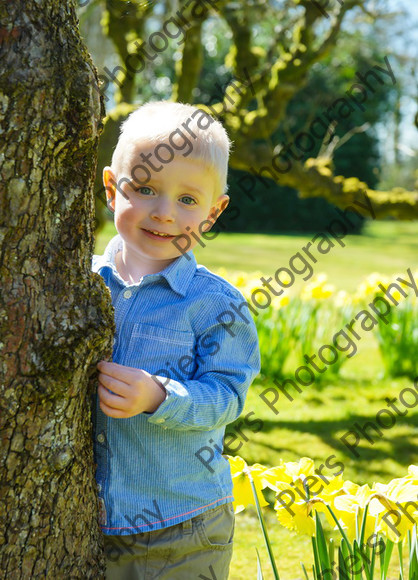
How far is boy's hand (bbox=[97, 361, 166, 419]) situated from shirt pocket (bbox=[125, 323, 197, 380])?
4.0 inches

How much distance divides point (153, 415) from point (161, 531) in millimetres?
284

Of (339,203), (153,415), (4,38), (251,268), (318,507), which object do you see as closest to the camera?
(4,38)

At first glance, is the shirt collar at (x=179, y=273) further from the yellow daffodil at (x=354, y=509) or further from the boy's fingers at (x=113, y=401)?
the yellow daffodil at (x=354, y=509)

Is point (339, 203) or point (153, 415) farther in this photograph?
point (339, 203)

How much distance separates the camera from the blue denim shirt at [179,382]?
1349 millimetres

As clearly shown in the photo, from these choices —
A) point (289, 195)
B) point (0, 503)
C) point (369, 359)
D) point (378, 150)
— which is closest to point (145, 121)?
point (0, 503)

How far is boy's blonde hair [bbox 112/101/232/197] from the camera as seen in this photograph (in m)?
1.36

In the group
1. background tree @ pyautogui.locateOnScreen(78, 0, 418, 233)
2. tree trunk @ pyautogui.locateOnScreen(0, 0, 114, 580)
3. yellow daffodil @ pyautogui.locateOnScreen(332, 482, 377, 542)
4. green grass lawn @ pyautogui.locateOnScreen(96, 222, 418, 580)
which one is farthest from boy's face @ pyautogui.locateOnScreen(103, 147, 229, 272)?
background tree @ pyautogui.locateOnScreen(78, 0, 418, 233)

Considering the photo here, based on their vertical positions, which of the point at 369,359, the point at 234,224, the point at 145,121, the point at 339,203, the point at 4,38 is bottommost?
the point at 234,224

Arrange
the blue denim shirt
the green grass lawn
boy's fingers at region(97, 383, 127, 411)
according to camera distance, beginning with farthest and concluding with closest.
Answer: the green grass lawn → the blue denim shirt → boy's fingers at region(97, 383, 127, 411)

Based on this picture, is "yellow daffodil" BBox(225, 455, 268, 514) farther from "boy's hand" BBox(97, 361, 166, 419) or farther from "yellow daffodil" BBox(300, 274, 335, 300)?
"yellow daffodil" BBox(300, 274, 335, 300)

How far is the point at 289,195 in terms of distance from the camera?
20328 millimetres

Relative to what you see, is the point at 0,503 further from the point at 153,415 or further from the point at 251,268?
the point at 251,268

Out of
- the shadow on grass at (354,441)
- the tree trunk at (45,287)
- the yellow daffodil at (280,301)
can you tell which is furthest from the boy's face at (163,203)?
the yellow daffodil at (280,301)
